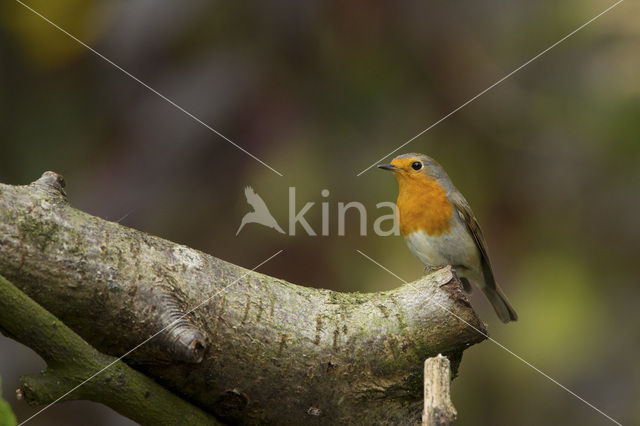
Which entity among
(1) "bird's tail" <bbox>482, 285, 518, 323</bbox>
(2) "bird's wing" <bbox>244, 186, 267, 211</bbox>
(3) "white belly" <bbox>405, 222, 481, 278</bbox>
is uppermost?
(2) "bird's wing" <bbox>244, 186, 267, 211</bbox>

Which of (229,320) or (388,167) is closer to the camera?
(229,320)

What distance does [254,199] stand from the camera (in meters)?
4.70

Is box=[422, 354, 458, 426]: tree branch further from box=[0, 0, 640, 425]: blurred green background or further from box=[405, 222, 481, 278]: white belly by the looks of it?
box=[405, 222, 481, 278]: white belly

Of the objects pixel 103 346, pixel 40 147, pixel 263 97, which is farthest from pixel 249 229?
pixel 103 346

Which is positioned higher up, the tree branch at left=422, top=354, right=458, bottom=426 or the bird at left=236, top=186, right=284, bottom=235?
the bird at left=236, top=186, right=284, bottom=235

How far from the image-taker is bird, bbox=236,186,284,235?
4.67 metres

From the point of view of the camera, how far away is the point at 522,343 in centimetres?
482

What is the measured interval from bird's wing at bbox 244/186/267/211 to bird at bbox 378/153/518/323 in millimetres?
798

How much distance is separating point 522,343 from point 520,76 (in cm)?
196

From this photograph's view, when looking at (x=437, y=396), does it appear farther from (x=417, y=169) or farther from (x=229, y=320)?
(x=417, y=169)

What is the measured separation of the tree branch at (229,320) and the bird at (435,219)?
2.09 meters

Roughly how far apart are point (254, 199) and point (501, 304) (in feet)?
5.85

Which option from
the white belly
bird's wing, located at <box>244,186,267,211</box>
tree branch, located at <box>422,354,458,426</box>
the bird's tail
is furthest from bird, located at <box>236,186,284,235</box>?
tree branch, located at <box>422,354,458,426</box>

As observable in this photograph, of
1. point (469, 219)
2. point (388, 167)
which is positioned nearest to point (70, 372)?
point (388, 167)
